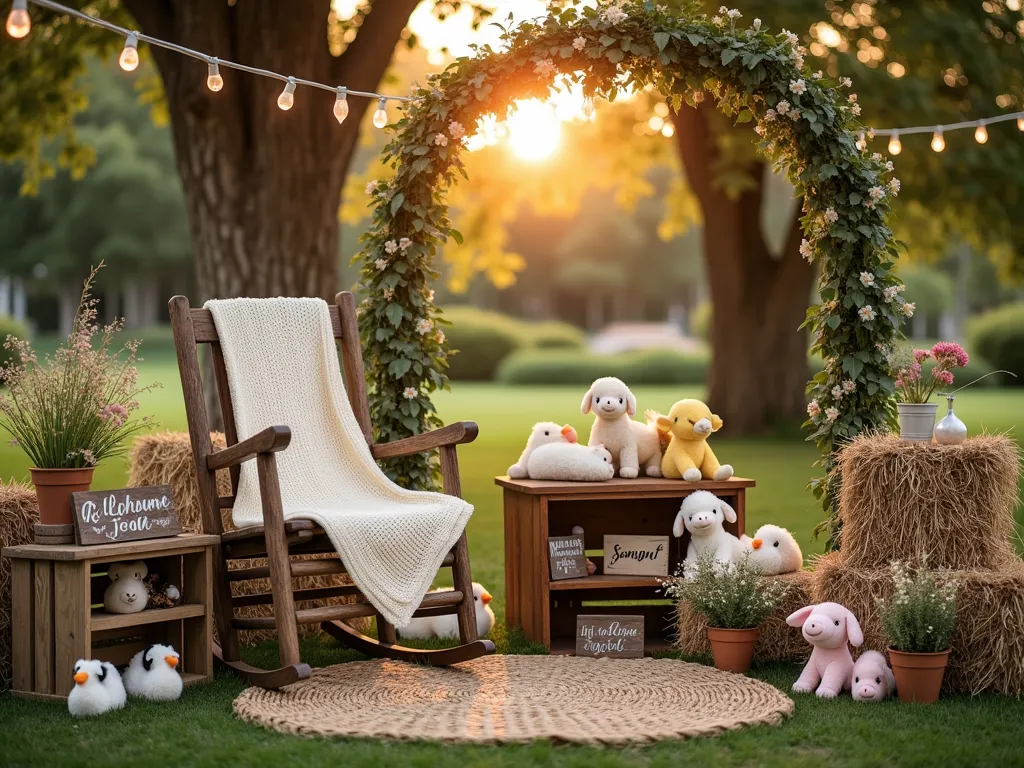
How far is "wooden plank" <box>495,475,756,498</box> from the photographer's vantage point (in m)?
3.98

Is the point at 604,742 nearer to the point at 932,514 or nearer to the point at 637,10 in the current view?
the point at 932,514

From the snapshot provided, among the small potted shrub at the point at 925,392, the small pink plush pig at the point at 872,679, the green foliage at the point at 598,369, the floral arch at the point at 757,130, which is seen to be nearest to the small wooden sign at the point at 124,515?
the floral arch at the point at 757,130

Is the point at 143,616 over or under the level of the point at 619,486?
under

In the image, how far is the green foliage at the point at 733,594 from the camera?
12.0 ft

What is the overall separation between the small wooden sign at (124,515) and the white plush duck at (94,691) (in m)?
0.34

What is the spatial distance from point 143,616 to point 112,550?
8.9 inches

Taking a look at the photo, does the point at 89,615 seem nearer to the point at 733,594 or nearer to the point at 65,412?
the point at 65,412

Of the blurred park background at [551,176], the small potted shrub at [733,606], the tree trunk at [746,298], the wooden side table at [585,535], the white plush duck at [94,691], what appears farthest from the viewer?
the tree trunk at [746,298]

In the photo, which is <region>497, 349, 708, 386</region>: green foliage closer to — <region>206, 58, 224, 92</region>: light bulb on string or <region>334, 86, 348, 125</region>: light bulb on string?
<region>334, 86, 348, 125</region>: light bulb on string

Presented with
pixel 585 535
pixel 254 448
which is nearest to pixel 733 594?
→ pixel 585 535

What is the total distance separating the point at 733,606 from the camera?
12.0 feet

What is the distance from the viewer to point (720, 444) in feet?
36.4

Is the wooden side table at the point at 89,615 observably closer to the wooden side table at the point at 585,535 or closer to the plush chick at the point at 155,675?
the plush chick at the point at 155,675

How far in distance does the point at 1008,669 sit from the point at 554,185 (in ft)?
38.8
